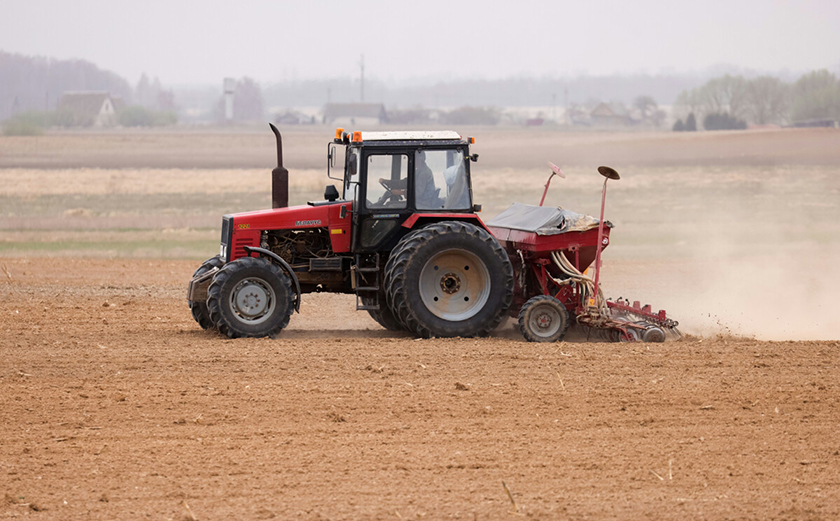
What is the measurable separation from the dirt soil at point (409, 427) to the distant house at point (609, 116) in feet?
380

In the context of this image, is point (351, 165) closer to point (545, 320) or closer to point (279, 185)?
point (279, 185)

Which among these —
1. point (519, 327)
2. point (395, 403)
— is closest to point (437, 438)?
point (395, 403)

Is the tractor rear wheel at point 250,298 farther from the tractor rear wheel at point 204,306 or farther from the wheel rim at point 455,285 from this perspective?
the wheel rim at point 455,285

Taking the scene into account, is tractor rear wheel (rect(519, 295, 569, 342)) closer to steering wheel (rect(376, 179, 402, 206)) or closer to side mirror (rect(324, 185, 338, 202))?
steering wheel (rect(376, 179, 402, 206))

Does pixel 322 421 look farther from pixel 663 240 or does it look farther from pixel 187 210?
pixel 187 210

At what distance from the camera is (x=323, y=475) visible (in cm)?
644

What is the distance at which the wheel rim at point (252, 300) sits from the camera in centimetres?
1034

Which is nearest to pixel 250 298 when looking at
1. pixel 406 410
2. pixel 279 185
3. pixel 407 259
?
pixel 279 185

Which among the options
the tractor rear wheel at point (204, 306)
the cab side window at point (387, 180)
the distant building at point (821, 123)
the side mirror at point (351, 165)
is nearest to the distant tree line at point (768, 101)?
the distant building at point (821, 123)

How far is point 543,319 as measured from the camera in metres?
10.8

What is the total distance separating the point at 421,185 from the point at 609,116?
12107 cm

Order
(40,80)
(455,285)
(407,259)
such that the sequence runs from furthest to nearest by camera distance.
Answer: (40,80) → (455,285) → (407,259)

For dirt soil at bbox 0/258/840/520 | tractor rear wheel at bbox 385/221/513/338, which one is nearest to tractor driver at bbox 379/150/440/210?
tractor rear wheel at bbox 385/221/513/338

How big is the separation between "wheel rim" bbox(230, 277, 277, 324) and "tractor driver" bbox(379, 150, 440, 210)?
1813 millimetres
